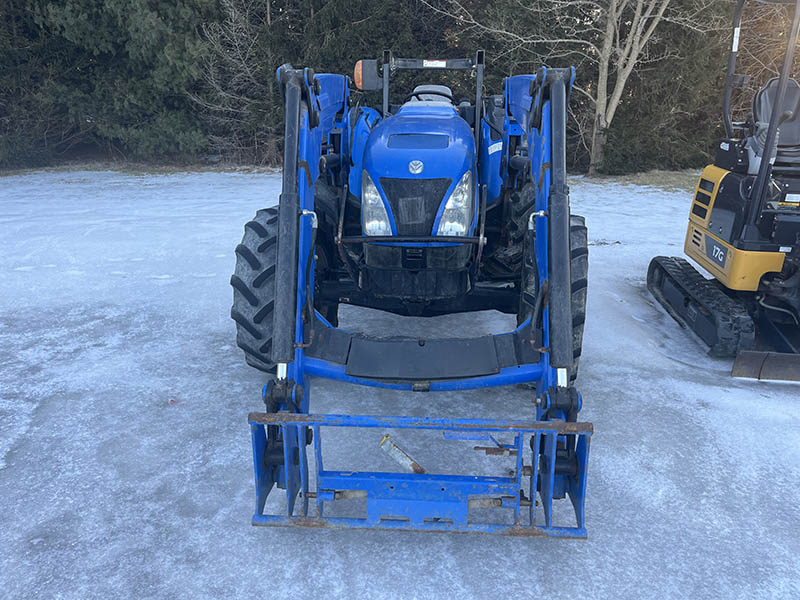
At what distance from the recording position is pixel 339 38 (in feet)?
46.2

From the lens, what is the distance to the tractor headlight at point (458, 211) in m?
3.22

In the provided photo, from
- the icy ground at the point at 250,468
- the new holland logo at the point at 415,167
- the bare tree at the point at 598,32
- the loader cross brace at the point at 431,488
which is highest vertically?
the bare tree at the point at 598,32

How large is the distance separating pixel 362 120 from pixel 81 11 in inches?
545

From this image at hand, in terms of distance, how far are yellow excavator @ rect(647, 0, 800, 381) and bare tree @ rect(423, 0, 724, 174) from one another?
333 inches

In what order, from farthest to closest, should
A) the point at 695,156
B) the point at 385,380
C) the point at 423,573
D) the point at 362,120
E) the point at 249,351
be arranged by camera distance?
the point at 695,156, the point at 362,120, the point at 249,351, the point at 385,380, the point at 423,573

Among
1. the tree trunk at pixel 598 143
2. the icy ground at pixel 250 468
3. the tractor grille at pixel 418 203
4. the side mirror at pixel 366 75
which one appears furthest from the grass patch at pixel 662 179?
the tractor grille at pixel 418 203

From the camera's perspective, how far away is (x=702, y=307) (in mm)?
4609

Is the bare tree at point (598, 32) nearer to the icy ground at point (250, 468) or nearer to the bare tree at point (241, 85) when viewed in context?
the bare tree at point (241, 85)

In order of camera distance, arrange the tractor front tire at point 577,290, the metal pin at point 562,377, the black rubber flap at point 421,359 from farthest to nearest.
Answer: the tractor front tire at point 577,290, the black rubber flap at point 421,359, the metal pin at point 562,377

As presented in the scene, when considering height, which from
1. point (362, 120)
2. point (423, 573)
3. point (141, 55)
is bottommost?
point (423, 573)

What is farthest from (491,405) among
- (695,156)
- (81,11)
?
(81,11)

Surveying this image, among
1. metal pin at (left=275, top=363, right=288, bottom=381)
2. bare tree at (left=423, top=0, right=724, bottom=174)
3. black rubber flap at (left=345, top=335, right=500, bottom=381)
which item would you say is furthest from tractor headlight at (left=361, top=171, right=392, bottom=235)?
bare tree at (left=423, top=0, right=724, bottom=174)

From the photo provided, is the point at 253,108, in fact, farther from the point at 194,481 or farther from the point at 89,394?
the point at 194,481

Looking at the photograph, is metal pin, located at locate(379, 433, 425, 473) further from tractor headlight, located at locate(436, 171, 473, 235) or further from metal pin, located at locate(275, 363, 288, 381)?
tractor headlight, located at locate(436, 171, 473, 235)
